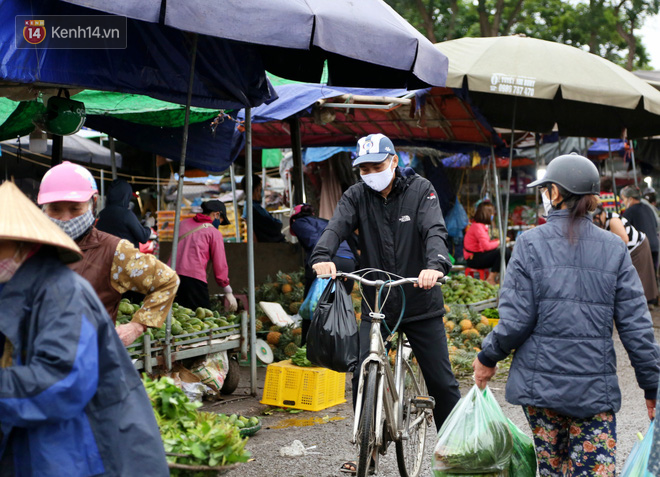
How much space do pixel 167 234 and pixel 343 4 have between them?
274 inches

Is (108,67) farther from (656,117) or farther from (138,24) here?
(656,117)

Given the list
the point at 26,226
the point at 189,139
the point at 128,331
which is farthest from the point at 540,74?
the point at 26,226

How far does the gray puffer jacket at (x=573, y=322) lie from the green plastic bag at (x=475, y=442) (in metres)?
0.28

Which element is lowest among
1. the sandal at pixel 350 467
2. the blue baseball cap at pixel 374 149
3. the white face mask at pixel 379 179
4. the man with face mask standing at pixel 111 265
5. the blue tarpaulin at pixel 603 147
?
the sandal at pixel 350 467

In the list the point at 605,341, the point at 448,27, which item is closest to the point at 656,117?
the point at 605,341

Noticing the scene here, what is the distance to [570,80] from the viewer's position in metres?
9.48

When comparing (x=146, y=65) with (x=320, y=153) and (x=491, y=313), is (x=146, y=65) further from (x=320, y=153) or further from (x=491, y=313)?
(x=320, y=153)

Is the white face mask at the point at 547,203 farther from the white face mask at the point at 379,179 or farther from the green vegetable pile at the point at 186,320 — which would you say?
the green vegetable pile at the point at 186,320

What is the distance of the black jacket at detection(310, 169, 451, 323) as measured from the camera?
15.2 feet

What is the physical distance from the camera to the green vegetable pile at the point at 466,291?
1112cm

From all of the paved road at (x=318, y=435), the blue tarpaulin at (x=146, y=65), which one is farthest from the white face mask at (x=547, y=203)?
the blue tarpaulin at (x=146, y=65)

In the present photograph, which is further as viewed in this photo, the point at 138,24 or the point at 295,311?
the point at 295,311

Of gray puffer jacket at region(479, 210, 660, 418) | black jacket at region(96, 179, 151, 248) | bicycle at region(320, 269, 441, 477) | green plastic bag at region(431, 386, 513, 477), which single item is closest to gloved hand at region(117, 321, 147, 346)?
bicycle at region(320, 269, 441, 477)

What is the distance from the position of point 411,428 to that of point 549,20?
2700 centimetres
